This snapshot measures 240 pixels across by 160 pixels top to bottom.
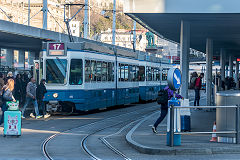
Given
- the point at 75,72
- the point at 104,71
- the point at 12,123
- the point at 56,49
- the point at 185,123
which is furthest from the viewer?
the point at 104,71

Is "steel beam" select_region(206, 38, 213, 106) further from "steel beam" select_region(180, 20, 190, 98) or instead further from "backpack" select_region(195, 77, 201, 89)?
"steel beam" select_region(180, 20, 190, 98)

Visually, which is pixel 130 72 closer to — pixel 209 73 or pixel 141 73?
pixel 141 73

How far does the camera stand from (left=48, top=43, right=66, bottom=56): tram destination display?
22250mm

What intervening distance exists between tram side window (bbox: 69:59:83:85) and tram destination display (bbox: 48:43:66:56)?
23.3 inches

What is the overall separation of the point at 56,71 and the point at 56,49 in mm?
956

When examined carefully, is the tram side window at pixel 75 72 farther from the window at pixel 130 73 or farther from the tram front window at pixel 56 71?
→ the window at pixel 130 73

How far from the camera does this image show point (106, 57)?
1009 inches

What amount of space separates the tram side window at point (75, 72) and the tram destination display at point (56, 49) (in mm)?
592

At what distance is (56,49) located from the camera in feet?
73.0

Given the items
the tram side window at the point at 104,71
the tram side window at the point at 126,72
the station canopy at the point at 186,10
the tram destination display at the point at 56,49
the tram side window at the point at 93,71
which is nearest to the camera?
the station canopy at the point at 186,10

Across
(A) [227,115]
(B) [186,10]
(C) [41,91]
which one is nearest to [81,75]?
(C) [41,91]

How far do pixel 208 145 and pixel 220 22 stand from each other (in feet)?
26.7

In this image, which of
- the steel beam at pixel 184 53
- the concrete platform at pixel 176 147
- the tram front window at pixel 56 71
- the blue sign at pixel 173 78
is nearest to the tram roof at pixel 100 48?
the tram front window at pixel 56 71

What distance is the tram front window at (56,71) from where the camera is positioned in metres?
22.3
